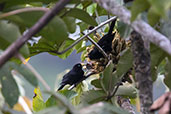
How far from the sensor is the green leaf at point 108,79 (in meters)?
0.88

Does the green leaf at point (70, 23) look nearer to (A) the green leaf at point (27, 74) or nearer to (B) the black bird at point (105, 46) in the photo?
(A) the green leaf at point (27, 74)

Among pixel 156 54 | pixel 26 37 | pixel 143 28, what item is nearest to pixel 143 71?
pixel 156 54

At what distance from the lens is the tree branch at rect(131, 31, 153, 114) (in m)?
0.68

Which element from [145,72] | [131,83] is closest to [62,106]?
[145,72]

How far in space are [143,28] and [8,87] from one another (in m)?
0.31

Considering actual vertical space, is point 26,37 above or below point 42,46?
below

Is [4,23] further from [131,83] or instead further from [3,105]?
[131,83]

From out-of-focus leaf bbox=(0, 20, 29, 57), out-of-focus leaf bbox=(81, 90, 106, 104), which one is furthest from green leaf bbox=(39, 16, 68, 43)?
out-of-focus leaf bbox=(81, 90, 106, 104)

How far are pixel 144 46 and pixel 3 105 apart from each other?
0.37 metres

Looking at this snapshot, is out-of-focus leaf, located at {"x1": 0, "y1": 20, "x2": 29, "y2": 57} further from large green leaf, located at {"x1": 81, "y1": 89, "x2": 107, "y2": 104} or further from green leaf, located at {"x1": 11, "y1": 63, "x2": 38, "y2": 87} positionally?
large green leaf, located at {"x1": 81, "y1": 89, "x2": 107, "y2": 104}

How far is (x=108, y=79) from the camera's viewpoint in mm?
882

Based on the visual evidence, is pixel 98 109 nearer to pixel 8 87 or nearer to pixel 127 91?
pixel 8 87

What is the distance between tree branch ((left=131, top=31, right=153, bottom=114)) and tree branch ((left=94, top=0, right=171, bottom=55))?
15cm

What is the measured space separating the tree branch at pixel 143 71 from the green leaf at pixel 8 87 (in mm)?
278
